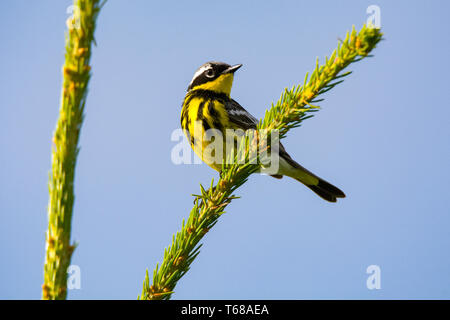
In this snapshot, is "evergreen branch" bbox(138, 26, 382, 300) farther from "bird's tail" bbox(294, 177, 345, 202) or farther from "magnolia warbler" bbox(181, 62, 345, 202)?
"bird's tail" bbox(294, 177, 345, 202)

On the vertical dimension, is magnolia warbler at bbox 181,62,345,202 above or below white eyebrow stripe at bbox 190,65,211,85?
below

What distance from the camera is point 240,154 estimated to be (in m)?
2.86

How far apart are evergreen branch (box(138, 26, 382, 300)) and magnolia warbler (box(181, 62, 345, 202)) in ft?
7.25

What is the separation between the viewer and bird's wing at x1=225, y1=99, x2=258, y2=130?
17.4 feet

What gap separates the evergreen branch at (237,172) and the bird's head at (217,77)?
3.23 meters

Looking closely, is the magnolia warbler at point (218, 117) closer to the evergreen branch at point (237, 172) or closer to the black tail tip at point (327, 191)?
the black tail tip at point (327, 191)

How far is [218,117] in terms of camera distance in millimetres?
5238

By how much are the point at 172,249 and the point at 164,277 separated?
17cm

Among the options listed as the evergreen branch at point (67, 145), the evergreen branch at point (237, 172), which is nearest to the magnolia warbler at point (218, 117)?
the evergreen branch at point (237, 172)

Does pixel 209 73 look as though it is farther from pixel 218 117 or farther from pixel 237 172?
pixel 237 172

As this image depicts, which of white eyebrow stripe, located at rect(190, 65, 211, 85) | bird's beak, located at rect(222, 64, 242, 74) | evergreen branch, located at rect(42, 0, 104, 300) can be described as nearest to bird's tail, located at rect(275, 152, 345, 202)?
bird's beak, located at rect(222, 64, 242, 74)

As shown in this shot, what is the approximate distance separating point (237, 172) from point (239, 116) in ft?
8.53

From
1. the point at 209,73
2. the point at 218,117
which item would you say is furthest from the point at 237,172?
the point at 209,73
